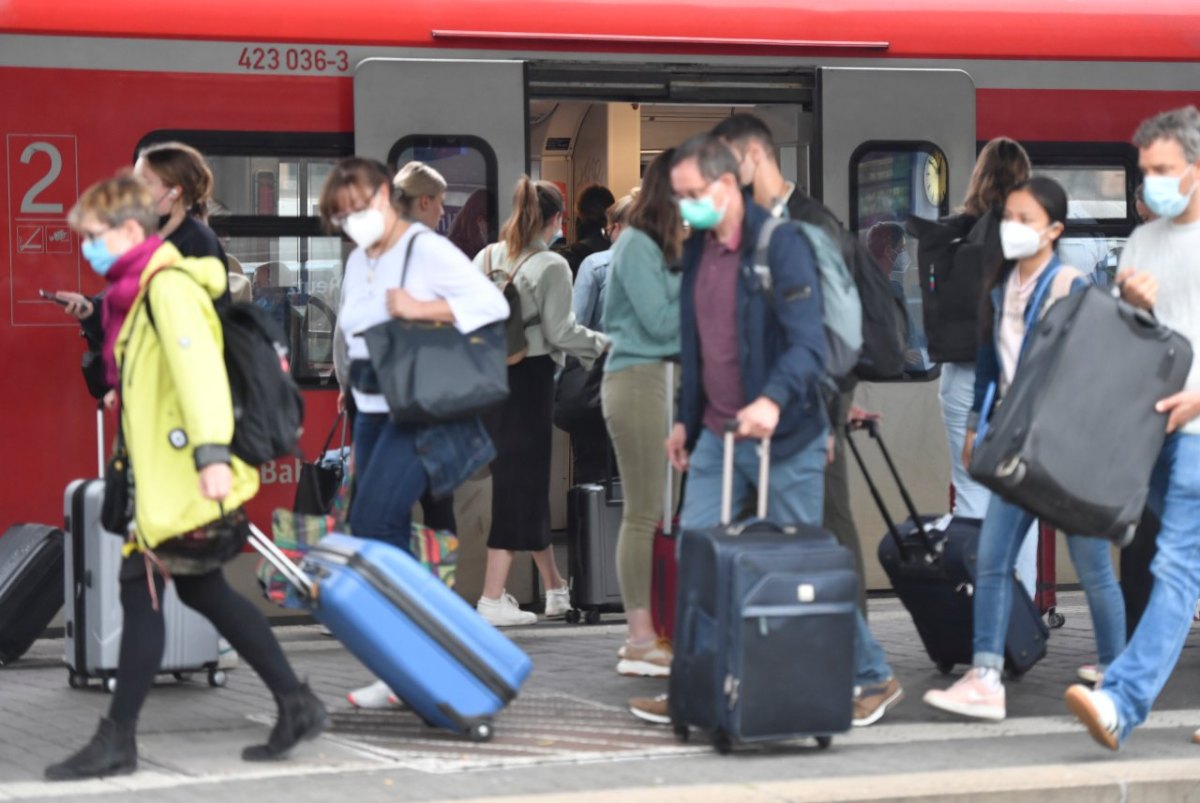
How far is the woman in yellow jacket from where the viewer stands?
5508mm

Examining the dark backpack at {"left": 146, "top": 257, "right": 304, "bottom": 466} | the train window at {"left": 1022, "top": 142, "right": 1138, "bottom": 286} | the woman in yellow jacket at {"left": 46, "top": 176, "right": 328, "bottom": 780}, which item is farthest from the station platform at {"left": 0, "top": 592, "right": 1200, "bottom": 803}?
the train window at {"left": 1022, "top": 142, "right": 1138, "bottom": 286}

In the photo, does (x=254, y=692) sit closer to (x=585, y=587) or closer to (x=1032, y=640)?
(x=585, y=587)

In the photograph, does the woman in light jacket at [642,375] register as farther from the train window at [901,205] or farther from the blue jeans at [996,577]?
the train window at [901,205]

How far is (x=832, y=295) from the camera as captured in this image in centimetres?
599

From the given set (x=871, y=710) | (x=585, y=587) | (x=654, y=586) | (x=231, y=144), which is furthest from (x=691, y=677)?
(x=231, y=144)

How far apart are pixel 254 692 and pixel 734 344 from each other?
89.1 inches

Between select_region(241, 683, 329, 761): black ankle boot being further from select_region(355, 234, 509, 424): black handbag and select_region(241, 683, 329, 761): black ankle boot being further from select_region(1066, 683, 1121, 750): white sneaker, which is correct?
select_region(1066, 683, 1121, 750): white sneaker

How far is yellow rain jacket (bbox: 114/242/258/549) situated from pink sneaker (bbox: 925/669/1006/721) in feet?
7.27

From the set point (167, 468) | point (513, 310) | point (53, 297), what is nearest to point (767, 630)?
point (167, 468)

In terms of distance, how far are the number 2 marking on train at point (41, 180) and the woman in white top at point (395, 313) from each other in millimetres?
2107

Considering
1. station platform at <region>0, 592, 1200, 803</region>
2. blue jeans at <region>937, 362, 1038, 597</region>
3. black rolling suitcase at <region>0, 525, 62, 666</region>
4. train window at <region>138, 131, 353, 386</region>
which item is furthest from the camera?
A: train window at <region>138, 131, 353, 386</region>

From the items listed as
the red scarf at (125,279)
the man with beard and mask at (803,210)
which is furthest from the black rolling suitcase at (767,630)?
the red scarf at (125,279)

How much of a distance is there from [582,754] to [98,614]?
2106mm

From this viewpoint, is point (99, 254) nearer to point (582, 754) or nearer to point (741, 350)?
point (741, 350)
